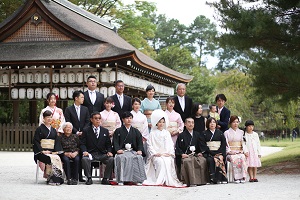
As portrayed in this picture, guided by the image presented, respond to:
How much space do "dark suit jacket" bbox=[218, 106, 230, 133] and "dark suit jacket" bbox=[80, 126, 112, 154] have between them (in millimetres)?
2391

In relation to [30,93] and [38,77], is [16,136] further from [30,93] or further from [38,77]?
[38,77]

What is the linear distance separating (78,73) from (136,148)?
11.3m

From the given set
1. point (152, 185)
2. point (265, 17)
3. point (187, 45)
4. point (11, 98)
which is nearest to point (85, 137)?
point (152, 185)

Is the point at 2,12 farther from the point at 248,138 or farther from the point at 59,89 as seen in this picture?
the point at 248,138

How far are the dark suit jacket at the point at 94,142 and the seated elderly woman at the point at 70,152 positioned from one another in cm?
14

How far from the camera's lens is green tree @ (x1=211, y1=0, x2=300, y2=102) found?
415 inches

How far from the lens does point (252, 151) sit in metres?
9.75

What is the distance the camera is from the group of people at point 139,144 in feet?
29.4

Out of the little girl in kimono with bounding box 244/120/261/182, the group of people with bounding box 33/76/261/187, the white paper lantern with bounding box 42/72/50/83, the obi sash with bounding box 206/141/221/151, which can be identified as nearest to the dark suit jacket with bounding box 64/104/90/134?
the group of people with bounding box 33/76/261/187

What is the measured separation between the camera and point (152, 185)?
891 centimetres

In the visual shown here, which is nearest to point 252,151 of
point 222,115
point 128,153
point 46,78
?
point 222,115

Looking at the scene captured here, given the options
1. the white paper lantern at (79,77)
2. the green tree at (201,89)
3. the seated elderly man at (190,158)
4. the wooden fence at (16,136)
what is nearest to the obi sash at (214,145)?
the seated elderly man at (190,158)

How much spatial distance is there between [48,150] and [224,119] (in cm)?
Answer: 358

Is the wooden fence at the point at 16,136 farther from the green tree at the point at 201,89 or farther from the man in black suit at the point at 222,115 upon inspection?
the green tree at the point at 201,89
